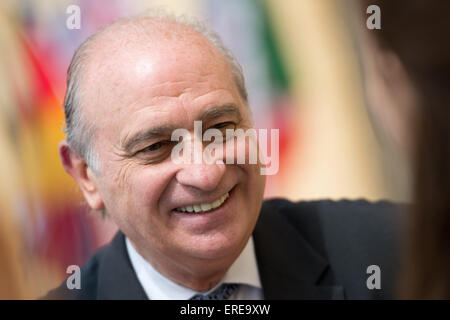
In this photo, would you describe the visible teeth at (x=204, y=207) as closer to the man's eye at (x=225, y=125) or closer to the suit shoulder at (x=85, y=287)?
the man's eye at (x=225, y=125)

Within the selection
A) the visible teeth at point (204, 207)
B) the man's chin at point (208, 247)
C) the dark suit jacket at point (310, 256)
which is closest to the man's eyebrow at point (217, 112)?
the visible teeth at point (204, 207)

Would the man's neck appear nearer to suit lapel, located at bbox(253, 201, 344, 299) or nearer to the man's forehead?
suit lapel, located at bbox(253, 201, 344, 299)

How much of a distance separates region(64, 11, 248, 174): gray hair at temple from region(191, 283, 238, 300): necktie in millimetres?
573

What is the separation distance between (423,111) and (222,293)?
117 cm

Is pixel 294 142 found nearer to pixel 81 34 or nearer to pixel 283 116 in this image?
pixel 283 116

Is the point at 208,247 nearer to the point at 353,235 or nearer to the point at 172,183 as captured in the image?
the point at 172,183

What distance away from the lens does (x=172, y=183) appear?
1.56 meters

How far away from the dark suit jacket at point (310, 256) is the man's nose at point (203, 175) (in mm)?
459

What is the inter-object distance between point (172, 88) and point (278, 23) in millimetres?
1357

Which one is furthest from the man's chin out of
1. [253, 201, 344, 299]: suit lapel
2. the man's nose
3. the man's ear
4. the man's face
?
the man's ear

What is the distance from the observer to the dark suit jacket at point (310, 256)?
178 cm

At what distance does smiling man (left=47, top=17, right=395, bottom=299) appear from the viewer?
154 centimetres
